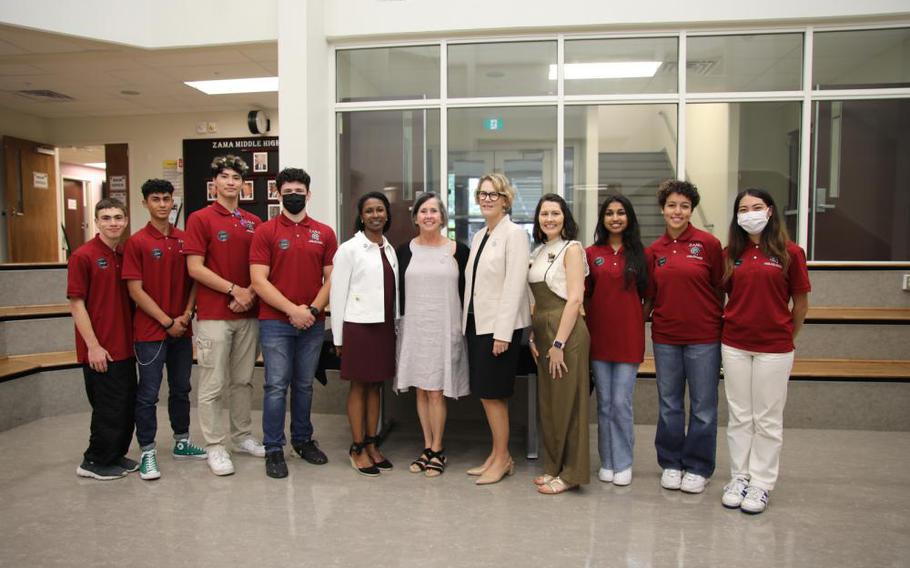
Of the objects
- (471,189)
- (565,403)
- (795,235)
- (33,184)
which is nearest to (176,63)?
(471,189)

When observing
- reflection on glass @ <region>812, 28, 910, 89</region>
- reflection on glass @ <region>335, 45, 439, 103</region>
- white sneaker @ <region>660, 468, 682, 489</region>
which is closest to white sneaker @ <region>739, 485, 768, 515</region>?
white sneaker @ <region>660, 468, 682, 489</region>

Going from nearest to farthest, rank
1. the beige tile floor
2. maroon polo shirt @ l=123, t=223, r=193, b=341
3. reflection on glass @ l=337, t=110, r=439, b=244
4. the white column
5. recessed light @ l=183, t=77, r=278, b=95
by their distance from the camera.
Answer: the beige tile floor < maroon polo shirt @ l=123, t=223, r=193, b=341 < the white column < reflection on glass @ l=337, t=110, r=439, b=244 < recessed light @ l=183, t=77, r=278, b=95

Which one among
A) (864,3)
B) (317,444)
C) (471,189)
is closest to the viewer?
(317,444)

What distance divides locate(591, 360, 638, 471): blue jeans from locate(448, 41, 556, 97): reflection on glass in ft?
12.4

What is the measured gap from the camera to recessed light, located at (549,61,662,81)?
19.4 feet

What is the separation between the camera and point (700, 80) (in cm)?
587

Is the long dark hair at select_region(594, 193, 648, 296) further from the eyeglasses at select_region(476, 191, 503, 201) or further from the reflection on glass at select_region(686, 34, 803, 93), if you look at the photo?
the reflection on glass at select_region(686, 34, 803, 93)

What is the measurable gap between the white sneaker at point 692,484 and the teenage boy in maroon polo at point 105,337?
3.09 metres

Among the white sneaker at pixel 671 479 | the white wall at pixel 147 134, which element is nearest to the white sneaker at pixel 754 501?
the white sneaker at pixel 671 479

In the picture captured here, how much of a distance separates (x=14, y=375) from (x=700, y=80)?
649cm

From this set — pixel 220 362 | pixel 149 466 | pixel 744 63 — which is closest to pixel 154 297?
pixel 220 362

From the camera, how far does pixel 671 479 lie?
10.4 feet

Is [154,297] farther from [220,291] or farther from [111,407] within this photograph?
[111,407]

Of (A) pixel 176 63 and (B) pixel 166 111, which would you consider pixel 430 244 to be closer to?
(A) pixel 176 63
